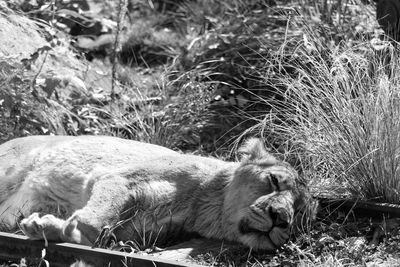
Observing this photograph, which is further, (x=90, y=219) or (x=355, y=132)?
(x=355, y=132)

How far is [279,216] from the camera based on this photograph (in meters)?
4.91

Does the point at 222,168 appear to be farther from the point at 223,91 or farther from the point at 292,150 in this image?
the point at 223,91

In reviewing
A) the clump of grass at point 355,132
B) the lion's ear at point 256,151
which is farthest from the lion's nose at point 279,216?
the clump of grass at point 355,132

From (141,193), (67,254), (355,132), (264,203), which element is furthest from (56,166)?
(355,132)

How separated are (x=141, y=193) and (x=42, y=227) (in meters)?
0.73

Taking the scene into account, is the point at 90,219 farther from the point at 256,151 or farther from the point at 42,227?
the point at 256,151

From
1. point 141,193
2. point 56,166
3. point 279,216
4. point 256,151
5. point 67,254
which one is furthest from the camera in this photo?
point 56,166

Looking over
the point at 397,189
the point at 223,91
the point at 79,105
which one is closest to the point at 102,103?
the point at 79,105

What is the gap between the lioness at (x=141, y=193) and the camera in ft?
16.3

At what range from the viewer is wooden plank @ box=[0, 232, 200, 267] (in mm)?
4562

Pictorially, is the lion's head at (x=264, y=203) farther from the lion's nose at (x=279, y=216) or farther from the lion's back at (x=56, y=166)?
the lion's back at (x=56, y=166)

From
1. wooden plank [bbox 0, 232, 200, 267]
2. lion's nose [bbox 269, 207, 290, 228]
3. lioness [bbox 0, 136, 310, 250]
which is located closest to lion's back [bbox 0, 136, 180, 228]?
lioness [bbox 0, 136, 310, 250]

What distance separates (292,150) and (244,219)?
0.99 metres

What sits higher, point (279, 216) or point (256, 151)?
point (256, 151)
